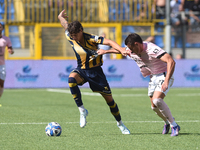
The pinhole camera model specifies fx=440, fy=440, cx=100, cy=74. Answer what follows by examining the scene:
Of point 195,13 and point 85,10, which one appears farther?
point 85,10

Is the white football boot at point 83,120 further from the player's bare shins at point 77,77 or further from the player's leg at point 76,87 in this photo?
the player's bare shins at point 77,77

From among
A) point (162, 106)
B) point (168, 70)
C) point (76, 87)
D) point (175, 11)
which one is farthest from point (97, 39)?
point (175, 11)

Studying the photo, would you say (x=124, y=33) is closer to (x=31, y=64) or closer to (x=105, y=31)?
(x=105, y=31)

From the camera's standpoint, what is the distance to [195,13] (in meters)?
22.0

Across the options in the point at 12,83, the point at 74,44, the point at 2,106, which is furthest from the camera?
the point at 12,83

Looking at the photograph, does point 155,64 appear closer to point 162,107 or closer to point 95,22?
point 162,107

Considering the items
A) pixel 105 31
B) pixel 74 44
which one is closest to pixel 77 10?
pixel 105 31

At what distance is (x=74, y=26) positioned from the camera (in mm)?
6668

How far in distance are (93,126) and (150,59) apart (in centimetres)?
185

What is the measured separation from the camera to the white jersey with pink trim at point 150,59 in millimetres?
6585

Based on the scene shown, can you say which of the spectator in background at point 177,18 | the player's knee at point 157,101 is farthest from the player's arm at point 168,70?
the spectator in background at point 177,18

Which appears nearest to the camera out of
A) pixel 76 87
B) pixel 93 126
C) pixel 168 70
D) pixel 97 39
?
pixel 168 70

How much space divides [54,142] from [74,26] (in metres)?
1.78

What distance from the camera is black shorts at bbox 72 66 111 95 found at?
276 inches
